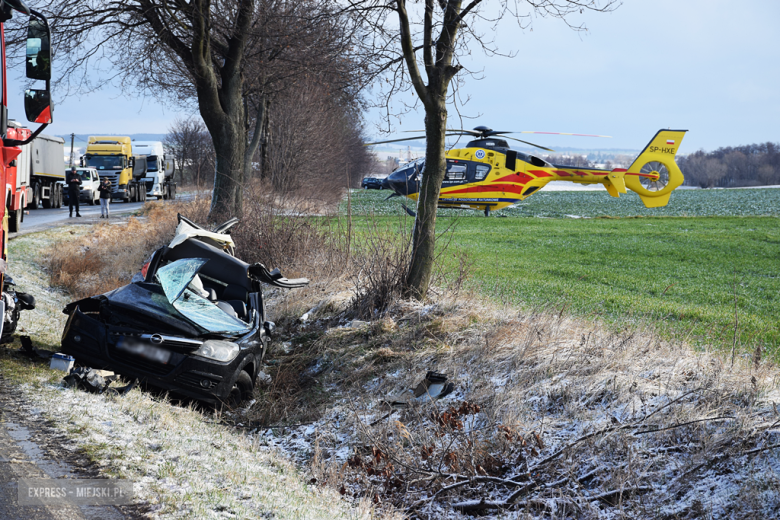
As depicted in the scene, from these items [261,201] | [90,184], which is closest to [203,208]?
[261,201]

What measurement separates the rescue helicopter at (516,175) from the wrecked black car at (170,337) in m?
9.48

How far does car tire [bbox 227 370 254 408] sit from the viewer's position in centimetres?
615

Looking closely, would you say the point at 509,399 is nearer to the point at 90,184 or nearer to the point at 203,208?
the point at 203,208

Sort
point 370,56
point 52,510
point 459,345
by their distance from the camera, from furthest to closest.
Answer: point 370,56
point 459,345
point 52,510

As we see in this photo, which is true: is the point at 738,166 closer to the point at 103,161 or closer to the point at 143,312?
the point at 103,161

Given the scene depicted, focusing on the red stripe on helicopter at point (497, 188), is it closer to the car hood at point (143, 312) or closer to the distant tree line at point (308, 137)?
the distant tree line at point (308, 137)

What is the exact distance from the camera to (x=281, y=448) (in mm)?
5672

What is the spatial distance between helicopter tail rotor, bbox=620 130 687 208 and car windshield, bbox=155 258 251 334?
1076 centimetres

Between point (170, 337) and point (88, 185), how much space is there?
108ft

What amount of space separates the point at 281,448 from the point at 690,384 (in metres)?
3.69

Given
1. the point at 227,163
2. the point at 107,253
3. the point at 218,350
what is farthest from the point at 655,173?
the point at 107,253

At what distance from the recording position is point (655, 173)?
15.4 metres

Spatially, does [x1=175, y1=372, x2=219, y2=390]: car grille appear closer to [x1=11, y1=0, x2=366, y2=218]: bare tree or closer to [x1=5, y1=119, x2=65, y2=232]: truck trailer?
[x1=11, y1=0, x2=366, y2=218]: bare tree

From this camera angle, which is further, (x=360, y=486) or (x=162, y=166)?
(x=162, y=166)
